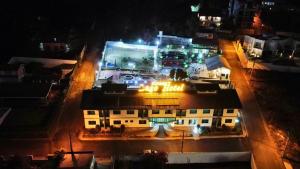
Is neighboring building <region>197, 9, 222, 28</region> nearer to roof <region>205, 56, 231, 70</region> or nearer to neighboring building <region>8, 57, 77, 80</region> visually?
roof <region>205, 56, 231, 70</region>

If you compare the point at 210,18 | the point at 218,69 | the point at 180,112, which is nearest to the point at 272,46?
the point at 218,69

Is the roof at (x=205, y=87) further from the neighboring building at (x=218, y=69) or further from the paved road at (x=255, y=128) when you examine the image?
the neighboring building at (x=218, y=69)

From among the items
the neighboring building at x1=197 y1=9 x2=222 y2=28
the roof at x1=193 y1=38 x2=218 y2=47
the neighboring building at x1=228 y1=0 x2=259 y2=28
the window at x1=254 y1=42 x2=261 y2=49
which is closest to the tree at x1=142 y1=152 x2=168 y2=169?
the roof at x1=193 y1=38 x2=218 y2=47

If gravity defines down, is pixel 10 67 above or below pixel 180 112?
above

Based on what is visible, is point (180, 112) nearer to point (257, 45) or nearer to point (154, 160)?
point (154, 160)

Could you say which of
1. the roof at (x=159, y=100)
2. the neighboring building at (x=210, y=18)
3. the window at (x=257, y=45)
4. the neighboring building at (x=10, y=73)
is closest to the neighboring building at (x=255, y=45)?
the window at (x=257, y=45)

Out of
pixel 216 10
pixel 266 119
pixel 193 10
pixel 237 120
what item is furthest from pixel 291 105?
pixel 193 10
